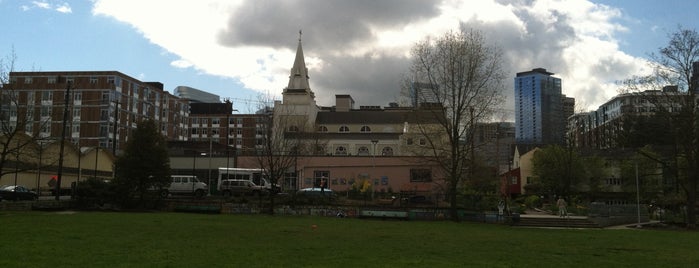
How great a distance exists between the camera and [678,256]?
17250mm

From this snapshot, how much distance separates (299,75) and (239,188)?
2186 inches

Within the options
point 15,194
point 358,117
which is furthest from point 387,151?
point 15,194

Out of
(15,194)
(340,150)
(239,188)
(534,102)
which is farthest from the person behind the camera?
(534,102)

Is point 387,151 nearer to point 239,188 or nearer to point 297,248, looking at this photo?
point 239,188

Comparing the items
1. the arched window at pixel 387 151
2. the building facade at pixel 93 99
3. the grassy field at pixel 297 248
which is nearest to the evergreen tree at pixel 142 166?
the grassy field at pixel 297 248

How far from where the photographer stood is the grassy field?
42.8ft

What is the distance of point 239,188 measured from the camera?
45.5m

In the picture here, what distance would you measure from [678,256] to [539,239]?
604cm

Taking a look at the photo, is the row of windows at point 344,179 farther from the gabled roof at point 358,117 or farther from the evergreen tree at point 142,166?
the gabled roof at point 358,117

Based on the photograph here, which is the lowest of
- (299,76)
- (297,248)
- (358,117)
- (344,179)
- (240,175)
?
(297,248)

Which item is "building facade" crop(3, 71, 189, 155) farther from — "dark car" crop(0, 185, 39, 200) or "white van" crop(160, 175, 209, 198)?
"white van" crop(160, 175, 209, 198)

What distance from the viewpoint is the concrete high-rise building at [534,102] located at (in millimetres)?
97750

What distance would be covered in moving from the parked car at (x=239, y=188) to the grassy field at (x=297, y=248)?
20.7 meters

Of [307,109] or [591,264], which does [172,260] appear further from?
→ [307,109]
